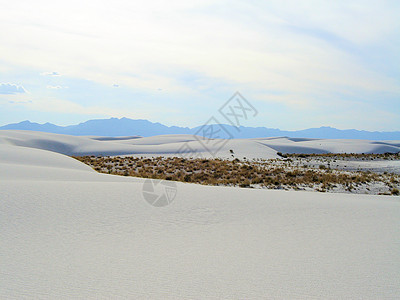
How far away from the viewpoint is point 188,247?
15.8ft

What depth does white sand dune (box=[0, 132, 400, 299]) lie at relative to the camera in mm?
3385

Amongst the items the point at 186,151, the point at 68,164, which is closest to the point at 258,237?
the point at 68,164

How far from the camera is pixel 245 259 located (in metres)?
4.34

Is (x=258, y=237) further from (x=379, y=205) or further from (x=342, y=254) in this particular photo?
(x=379, y=205)

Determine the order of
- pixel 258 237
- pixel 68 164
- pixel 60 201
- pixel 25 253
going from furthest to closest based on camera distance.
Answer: pixel 68 164, pixel 60 201, pixel 258 237, pixel 25 253

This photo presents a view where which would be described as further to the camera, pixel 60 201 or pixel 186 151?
pixel 186 151

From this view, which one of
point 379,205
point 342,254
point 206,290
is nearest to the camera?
point 206,290

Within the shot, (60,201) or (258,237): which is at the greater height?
(60,201)

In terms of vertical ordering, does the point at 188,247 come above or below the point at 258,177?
above

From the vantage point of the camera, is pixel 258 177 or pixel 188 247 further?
pixel 258 177

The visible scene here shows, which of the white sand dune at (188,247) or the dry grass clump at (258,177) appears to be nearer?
the white sand dune at (188,247)

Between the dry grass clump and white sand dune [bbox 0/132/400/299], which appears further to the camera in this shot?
the dry grass clump

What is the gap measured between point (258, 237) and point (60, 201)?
462cm

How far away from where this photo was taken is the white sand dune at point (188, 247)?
133 inches
